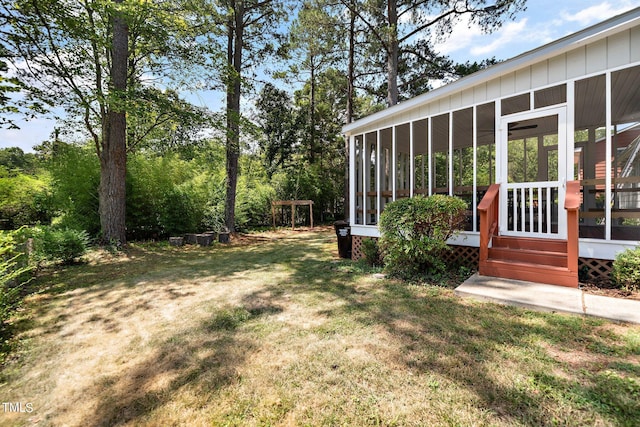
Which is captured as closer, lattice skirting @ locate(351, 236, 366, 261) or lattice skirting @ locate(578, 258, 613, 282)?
lattice skirting @ locate(578, 258, 613, 282)

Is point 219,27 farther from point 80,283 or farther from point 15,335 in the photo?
point 15,335

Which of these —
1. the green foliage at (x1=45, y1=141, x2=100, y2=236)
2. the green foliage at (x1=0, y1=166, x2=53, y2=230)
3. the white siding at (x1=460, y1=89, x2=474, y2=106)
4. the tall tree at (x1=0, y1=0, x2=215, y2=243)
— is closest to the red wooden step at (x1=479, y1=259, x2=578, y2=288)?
the white siding at (x1=460, y1=89, x2=474, y2=106)

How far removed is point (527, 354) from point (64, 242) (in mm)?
7209

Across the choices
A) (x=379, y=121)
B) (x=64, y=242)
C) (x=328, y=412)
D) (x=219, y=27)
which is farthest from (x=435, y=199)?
(x=219, y=27)

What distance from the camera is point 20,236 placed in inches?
169

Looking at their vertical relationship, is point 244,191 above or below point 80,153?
below

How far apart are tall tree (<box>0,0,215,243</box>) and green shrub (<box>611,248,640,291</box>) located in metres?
8.56

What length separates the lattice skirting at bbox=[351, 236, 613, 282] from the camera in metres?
3.49

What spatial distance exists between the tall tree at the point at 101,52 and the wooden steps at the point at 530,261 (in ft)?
24.8

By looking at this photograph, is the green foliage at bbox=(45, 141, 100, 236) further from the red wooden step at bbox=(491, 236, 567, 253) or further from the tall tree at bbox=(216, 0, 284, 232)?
the red wooden step at bbox=(491, 236, 567, 253)

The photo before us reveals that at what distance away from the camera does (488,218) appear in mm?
3854

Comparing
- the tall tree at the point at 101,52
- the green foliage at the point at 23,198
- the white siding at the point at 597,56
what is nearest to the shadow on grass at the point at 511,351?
the white siding at the point at 597,56

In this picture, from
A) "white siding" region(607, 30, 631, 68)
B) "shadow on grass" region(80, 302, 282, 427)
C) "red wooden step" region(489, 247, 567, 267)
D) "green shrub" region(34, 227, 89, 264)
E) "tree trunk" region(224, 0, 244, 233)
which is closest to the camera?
"shadow on grass" region(80, 302, 282, 427)

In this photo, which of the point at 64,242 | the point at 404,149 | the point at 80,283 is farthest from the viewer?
the point at 404,149
